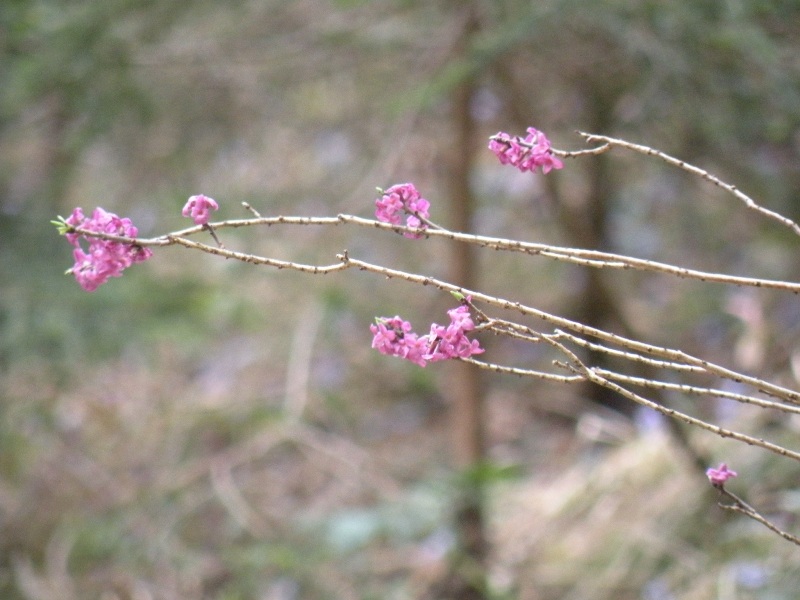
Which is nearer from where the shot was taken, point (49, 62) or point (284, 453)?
point (49, 62)

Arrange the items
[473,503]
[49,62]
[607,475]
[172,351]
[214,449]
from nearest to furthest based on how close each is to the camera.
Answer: [49,62] < [473,503] < [607,475] < [214,449] < [172,351]

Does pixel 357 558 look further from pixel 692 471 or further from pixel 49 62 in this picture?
pixel 49 62

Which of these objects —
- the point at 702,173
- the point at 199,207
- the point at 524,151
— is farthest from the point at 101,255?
the point at 702,173

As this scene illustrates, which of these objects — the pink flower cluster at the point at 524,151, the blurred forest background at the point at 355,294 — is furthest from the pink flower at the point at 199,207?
the blurred forest background at the point at 355,294

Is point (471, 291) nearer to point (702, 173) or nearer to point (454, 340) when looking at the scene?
point (454, 340)

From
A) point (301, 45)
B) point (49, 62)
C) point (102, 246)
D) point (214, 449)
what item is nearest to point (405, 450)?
point (214, 449)

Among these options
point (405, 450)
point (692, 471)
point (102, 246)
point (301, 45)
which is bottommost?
point (102, 246)

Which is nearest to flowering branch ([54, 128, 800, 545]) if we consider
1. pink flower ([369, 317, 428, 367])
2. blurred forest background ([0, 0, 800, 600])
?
pink flower ([369, 317, 428, 367])
